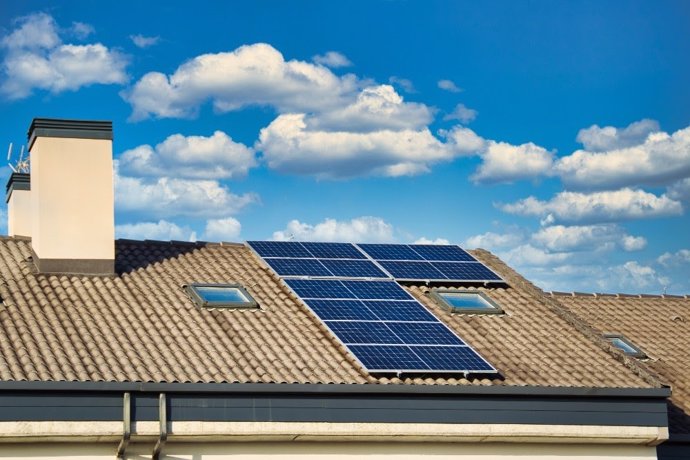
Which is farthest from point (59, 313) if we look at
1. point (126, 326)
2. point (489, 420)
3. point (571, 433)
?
point (571, 433)

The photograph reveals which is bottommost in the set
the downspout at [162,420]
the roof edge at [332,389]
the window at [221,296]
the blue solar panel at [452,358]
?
the downspout at [162,420]

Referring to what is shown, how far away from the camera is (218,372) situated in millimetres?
20375

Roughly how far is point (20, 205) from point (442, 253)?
9.25 meters

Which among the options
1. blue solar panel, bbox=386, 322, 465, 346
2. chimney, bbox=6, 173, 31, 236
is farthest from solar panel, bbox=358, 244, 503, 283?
chimney, bbox=6, 173, 31, 236

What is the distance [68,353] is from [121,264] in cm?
476

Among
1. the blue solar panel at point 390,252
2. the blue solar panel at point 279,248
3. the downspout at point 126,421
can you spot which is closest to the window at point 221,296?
the blue solar panel at point 279,248

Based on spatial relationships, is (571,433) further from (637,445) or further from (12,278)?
(12,278)

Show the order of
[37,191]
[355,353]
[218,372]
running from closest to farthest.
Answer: [218,372]
[355,353]
[37,191]

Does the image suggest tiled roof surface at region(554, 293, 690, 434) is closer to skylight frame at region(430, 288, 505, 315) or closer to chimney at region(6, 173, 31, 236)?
skylight frame at region(430, 288, 505, 315)

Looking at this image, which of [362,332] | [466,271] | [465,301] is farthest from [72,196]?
[466,271]

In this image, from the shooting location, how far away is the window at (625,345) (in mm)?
27906

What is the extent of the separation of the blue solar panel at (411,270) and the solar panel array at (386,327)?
68 cm

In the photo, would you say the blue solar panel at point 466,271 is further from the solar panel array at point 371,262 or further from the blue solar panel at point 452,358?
the blue solar panel at point 452,358

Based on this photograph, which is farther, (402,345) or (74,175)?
(74,175)
